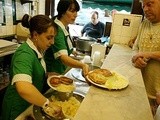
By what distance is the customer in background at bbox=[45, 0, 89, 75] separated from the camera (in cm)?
167

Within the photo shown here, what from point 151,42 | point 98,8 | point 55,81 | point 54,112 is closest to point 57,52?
point 55,81

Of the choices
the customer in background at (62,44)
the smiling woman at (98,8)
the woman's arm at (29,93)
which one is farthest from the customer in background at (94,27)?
the woman's arm at (29,93)

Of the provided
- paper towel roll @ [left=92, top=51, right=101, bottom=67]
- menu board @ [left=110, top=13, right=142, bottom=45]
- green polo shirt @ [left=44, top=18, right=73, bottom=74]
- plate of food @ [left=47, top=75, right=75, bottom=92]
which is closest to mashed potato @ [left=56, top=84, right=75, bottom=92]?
plate of food @ [left=47, top=75, right=75, bottom=92]

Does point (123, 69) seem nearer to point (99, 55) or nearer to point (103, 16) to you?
point (99, 55)

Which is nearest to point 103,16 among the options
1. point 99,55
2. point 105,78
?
point 99,55

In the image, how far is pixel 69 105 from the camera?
1.24 meters

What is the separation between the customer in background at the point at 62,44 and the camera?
1.67 m

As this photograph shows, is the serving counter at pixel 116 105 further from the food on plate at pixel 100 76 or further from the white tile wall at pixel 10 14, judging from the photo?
the white tile wall at pixel 10 14

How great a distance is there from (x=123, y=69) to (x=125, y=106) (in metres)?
0.56

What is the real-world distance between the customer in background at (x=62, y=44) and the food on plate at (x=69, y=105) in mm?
327

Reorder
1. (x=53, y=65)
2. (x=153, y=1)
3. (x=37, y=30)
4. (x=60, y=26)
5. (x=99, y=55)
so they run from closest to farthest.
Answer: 1. (x=37, y=30)
2. (x=153, y=1)
3. (x=60, y=26)
4. (x=53, y=65)
5. (x=99, y=55)

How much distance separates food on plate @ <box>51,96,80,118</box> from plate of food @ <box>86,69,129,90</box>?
262mm

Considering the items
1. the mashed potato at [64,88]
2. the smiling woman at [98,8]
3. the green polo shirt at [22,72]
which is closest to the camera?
the green polo shirt at [22,72]

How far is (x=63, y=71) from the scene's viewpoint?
1.93m
